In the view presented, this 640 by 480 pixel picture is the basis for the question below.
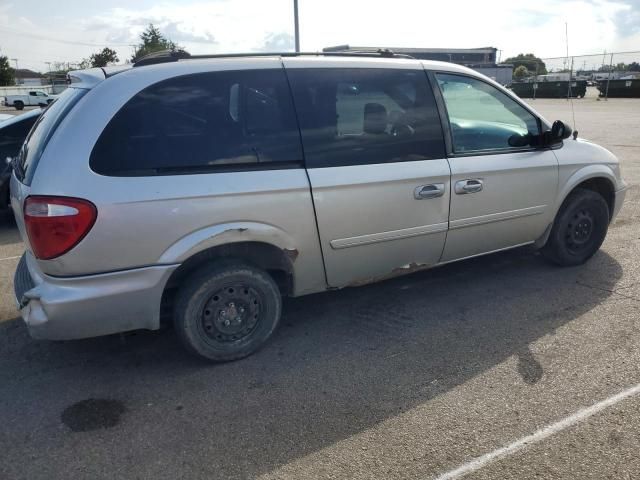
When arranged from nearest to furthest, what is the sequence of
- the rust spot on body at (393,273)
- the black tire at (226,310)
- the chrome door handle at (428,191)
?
the black tire at (226,310) → the chrome door handle at (428,191) → the rust spot on body at (393,273)

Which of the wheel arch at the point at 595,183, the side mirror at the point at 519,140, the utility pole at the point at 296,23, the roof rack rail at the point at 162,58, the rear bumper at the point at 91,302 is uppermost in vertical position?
the utility pole at the point at 296,23

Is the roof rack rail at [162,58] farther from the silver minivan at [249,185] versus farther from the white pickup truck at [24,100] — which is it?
the white pickup truck at [24,100]

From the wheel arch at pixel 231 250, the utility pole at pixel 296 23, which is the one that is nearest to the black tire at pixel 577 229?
the wheel arch at pixel 231 250

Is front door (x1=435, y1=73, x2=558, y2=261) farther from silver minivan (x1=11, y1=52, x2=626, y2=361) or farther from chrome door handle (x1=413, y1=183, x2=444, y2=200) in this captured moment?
chrome door handle (x1=413, y1=183, x2=444, y2=200)

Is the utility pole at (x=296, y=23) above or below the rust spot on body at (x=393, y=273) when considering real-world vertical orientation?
above

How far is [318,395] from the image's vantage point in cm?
312

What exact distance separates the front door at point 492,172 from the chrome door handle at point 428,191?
0.46ft

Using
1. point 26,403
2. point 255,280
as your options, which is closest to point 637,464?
point 255,280

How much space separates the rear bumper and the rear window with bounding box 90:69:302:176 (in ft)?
2.03

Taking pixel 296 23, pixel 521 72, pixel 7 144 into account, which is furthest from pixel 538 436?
pixel 521 72

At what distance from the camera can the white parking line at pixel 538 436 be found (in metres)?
2.51

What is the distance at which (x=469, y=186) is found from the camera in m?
4.06

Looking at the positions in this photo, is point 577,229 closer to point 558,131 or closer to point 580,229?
point 580,229

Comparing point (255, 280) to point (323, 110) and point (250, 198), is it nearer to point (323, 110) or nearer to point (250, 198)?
point (250, 198)
